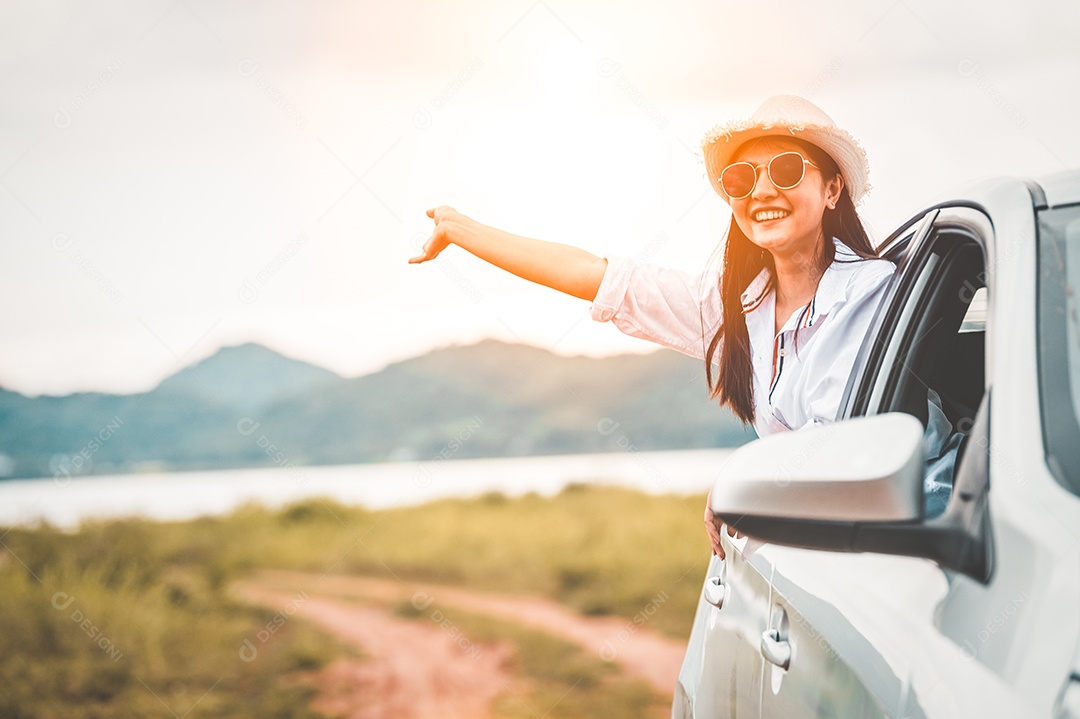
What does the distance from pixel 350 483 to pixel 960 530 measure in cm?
1025

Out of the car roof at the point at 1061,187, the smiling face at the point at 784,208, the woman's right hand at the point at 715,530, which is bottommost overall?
the woman's right hand at the point at 715,530

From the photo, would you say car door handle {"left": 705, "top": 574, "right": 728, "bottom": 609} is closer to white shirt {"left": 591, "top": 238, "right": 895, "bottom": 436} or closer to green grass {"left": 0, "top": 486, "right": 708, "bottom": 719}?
white shirt {"left": 591, "top": 238, "right": 895, "bottom": 436}

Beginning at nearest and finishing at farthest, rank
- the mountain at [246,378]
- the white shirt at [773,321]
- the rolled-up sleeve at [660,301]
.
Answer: the white shirt at [773,321], the rolled-up sleeve at [660,301], the mountain at [246,378]

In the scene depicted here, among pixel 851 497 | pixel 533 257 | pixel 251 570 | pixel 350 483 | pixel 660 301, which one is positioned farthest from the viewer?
pixel 350 483

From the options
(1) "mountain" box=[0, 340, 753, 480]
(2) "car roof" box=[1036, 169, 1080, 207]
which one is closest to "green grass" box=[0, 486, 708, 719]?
(1) "mountain" box=[0, 340, 753, 480]

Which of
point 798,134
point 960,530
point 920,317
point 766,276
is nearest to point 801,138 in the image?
point 798,134

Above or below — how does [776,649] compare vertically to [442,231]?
below

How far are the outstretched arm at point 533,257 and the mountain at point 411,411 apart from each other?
819cm

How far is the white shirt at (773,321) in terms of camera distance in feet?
5.86

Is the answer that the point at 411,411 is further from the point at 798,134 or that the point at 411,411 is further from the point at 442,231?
the point at 798,134

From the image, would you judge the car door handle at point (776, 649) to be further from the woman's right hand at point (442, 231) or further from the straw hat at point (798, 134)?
the woman's right hand at point (442, 231)

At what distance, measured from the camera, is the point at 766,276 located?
87.4 inches

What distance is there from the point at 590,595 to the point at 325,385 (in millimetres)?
4827

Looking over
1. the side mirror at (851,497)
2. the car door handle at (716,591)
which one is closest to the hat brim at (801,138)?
the car door handle at (716,591)
